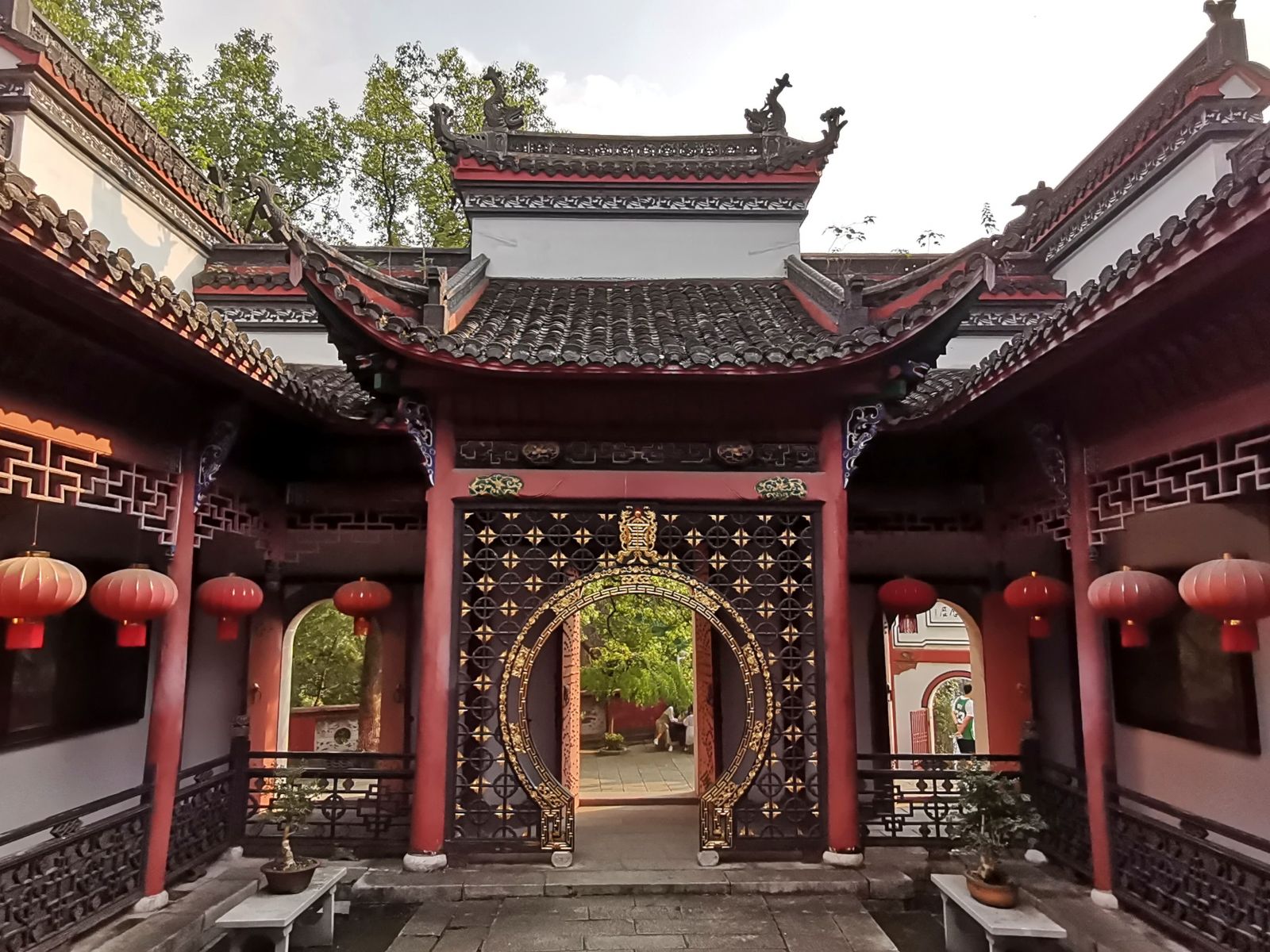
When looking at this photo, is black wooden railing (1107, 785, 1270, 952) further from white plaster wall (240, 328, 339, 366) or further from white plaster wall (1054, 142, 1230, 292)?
white plaster wall (240, 328, 339, 366)

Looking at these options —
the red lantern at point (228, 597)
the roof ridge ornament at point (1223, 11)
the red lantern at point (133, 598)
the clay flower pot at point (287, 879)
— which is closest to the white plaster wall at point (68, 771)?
the red lantern at point (228, 597)

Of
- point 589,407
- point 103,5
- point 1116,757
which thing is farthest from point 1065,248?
point 103,5

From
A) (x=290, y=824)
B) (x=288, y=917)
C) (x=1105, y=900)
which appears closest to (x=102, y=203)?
(x=290, y=824)

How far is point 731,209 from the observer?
874 centimetres

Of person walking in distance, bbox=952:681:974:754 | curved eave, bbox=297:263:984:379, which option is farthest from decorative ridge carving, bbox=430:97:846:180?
person walking in distance, bbox=952:681:974:754

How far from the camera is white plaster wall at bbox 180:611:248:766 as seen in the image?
6.23 metres

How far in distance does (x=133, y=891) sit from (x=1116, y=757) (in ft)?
22.0

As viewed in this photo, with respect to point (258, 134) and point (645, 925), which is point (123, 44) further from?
point (645, 925)

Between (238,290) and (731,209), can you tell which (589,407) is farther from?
(238,290)

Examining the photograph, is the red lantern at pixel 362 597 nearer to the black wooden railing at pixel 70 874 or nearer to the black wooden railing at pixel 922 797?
the black wooden railing at pixel 70 874

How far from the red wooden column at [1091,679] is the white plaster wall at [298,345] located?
6952mm

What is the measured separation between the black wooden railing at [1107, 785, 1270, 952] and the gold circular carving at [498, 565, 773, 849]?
2160 mm

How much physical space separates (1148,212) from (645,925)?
708 cm

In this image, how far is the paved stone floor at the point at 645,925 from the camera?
14.0 ft
